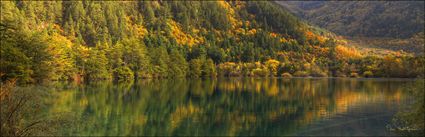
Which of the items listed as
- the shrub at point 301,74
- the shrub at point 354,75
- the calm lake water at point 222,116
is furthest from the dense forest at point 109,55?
the calm lake water at point 222,116

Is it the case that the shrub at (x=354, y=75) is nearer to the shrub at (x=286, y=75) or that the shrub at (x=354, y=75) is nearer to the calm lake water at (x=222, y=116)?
the shrub at (x=286, y=75)

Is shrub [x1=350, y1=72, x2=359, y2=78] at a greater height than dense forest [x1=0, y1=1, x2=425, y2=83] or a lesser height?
lesser

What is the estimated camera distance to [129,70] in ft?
449

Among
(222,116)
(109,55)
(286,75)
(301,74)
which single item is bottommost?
(222,116)

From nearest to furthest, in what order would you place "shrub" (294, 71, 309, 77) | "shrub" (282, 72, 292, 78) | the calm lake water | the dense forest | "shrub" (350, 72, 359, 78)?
the calm lake water, the dense forest, "shrub" (350, 72, 359, 78), "shrub" (282, 72, 292, 78), "shrub" (294, 71, 309, 77)

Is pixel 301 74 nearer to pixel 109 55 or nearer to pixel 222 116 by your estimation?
pixel 109 55

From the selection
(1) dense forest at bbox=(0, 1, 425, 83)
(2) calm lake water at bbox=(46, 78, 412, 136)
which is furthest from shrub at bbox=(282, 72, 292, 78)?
(2) calm lake water at bbox=(46, 78, 412, 136)

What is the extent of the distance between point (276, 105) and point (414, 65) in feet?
390

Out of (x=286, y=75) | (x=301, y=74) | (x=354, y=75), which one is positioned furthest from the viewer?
(x=301, y=74)

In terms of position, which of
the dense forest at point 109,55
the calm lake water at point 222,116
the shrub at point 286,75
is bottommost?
the calm lake water at point 222,116

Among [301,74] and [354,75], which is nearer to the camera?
[354,75]

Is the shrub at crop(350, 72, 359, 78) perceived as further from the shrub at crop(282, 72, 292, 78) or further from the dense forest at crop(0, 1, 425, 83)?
the shrub at crop(282, 72, 292, 78)

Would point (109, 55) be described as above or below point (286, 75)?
above

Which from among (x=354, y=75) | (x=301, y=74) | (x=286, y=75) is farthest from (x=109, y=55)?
(x=354, y=75)
